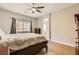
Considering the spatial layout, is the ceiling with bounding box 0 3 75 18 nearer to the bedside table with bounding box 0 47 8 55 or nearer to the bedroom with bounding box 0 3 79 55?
the bedroom with bounding box 0 3 79 55

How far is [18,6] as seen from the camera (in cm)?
150

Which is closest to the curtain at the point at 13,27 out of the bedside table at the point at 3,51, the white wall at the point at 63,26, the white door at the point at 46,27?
the bedside table at the point at 3,51

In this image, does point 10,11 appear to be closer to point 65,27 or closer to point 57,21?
point 57,21

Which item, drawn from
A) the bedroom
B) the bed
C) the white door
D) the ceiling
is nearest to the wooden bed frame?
the bed

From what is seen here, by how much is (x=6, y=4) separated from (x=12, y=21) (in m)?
0.33

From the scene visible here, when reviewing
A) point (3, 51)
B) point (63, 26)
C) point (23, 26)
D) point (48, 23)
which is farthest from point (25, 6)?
point (63, 26)

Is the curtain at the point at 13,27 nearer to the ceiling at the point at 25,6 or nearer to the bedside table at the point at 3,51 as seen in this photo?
the ceiling at the point at 25,6

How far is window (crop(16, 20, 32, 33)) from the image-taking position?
1.63 m

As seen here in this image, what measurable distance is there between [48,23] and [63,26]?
369 millimetres

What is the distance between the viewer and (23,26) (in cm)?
168

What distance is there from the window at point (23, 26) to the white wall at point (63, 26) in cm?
56

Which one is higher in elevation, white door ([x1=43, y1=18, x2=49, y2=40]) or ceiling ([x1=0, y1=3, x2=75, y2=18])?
ceiling ([x1=0, y1=3, x2=75, y2=18])

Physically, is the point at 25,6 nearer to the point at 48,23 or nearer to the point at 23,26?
the point at 23,26

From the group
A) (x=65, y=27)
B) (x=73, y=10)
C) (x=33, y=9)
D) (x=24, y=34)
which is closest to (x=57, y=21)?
(x=65, y=27)
